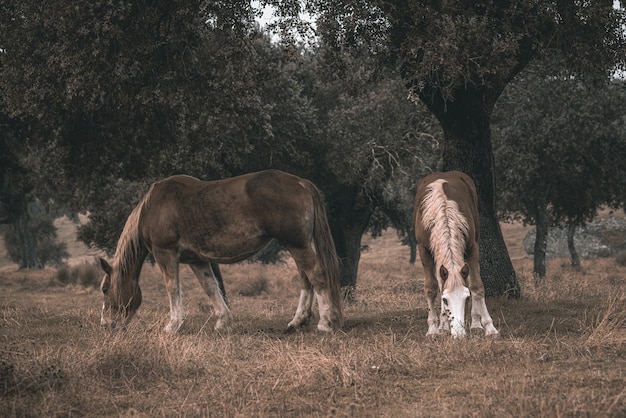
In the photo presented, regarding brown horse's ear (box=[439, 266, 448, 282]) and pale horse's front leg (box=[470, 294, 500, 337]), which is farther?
Answer: pale horse's front leg (box=[470, 294, 500, 337])

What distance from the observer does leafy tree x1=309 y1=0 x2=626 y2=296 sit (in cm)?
1263

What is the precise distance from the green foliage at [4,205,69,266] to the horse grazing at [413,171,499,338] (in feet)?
155

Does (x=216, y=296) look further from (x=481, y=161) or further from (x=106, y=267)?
(x=481, y=161)

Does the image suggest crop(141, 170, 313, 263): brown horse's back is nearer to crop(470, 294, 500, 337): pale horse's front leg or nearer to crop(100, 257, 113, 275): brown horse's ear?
crop(100, 257, 113, 275): brown horse's ear

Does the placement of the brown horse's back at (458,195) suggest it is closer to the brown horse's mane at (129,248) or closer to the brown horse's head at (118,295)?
the brown horse's mane at (129,248)

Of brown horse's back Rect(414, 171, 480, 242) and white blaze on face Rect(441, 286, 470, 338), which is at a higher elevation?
brown horse's back Rect(414, 171, 480, 242)

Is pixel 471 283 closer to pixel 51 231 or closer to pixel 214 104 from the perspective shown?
pixel 214 104

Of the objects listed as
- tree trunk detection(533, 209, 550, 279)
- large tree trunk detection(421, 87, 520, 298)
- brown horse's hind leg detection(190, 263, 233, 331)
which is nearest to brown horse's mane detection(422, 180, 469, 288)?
brown horse's hind leg detection(190, 263, 233, 331)

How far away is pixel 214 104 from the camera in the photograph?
1488 cm

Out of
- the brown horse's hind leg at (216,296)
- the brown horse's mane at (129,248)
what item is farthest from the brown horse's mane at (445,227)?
the brown horse's mane at (129,248)

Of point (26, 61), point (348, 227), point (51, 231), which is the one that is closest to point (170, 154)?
point (26, 61)

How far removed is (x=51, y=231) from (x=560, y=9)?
4980 centimetres

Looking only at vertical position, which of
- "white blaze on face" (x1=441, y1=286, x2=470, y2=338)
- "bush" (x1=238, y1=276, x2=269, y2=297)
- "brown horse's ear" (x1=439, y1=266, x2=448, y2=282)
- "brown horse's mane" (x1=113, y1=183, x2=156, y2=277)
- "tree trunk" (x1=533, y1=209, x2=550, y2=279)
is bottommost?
"bush" (x1=238, y1=276, x2=269, y2=297)

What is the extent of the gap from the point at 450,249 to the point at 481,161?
20.5 ft
